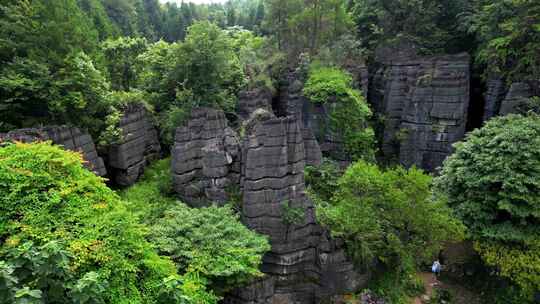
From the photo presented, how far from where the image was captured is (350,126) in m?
20.7

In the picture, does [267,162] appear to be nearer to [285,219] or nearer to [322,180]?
[285,219]

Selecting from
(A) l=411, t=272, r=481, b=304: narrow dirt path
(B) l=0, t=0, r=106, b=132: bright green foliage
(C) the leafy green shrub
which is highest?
(B) l=0, t=0, r=106, b=132: bright green foliage

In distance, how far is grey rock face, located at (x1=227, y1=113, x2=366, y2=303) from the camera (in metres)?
13.9

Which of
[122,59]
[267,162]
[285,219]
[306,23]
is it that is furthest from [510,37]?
[122,59]

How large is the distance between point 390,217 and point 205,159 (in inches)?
311

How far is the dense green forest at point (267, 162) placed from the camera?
8.27m

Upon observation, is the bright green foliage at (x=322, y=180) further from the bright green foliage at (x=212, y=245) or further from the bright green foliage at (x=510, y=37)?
the bright green foliage at (x=510, y=37)

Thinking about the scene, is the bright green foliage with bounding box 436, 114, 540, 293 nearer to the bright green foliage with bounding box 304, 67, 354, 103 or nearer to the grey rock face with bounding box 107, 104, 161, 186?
the bright green foliage with bounding box 304, 67, 354, 103

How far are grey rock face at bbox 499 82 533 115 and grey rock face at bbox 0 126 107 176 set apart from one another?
20768 millimetres

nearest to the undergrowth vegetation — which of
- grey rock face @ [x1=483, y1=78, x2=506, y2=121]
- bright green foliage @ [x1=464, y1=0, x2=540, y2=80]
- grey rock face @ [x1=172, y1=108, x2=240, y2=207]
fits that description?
grey rock face @ [x1=172, y1=108, x2=240, y2=207]

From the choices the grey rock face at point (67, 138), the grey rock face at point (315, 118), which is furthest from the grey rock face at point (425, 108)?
the grey rock face at point (67, 138)

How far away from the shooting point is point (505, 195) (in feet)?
45.6

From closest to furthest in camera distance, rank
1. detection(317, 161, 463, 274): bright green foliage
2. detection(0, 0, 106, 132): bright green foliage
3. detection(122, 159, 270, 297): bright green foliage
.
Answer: detection(122, 159, 270, 297): bright green foliage < detection(0, 0, 106, 132): bright green foliage < detection(317, 161, 463, 274): bright green foliage

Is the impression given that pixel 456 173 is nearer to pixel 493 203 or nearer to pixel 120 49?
pixel 493 203
